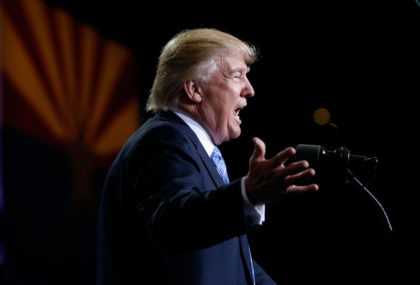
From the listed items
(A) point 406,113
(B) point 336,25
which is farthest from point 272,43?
(A) point 406,113

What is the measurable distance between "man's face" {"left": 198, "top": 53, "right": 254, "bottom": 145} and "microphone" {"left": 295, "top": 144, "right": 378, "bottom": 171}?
0.39 meters

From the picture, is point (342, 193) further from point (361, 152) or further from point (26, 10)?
point (26, 10)

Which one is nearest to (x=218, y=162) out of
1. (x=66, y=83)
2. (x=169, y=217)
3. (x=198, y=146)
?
(x=198, y=146)

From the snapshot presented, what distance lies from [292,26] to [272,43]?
19cm

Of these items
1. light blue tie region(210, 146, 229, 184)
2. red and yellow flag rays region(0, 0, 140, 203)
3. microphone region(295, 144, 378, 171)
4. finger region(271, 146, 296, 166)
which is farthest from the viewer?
red and yellow flag rays region(0, 0, 140, 203)

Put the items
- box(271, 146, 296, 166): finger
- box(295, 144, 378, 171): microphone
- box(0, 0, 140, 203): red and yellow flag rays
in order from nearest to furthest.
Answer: box(271, 146, 296, 166): finger → box(295, 144, 378, 171): microphone → box(0, 0, 140, 203): red and yellow flag rays

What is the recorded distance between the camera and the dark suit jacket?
126cm

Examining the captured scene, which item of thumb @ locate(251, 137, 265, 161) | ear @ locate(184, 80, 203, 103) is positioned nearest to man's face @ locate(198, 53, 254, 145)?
ear @ locate(184, 80, 203, 103)

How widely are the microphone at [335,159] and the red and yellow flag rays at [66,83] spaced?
2156mm

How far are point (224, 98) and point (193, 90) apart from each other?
12 centimetres

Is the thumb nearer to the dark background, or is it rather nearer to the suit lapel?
the suit lapel

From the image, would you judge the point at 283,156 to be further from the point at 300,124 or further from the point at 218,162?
the point at 300,124

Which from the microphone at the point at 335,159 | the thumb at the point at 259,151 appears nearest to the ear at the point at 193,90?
the microphone at the point at 335,159

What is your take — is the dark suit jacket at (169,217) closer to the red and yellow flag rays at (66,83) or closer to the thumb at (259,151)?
the thumb at (259,151)
